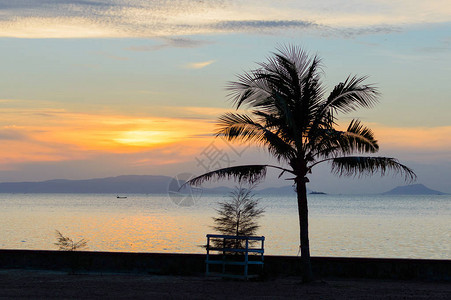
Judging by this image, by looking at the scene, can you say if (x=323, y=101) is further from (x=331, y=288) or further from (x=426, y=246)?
(x=426, y=246)

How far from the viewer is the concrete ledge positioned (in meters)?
22.0

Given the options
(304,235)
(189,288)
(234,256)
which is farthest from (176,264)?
(304,235)

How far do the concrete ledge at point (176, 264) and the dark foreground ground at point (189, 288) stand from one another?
1.60 ft

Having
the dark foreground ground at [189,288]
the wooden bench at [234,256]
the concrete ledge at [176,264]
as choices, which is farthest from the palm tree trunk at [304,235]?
the concrete ledge at [176,264]

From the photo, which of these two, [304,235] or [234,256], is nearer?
[304,235]

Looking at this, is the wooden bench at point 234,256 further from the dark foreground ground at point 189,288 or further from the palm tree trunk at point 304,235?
the palm tree trunk at point 304,235

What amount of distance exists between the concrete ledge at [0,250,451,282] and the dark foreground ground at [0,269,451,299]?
487 millimetres

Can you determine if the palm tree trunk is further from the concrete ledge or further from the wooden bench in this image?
the concrete ledge

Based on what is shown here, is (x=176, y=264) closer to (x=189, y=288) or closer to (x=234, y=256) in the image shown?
(x=234, y=256)

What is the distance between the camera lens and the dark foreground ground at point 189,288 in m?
17.4

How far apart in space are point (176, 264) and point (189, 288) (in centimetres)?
429

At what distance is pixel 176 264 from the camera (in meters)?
23.1

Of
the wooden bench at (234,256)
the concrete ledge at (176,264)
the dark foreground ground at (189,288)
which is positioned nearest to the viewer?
the dark foreground ground at (189,288)

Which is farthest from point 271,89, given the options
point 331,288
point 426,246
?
point 426,246
